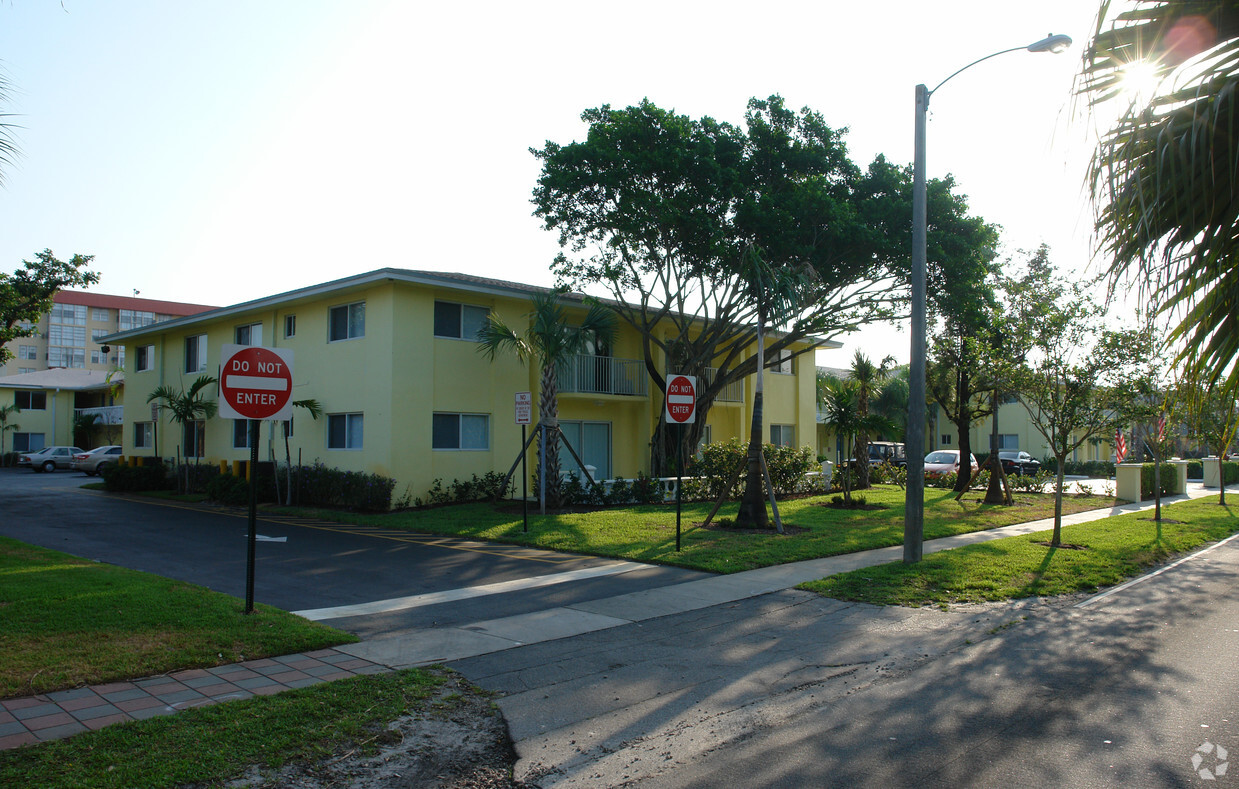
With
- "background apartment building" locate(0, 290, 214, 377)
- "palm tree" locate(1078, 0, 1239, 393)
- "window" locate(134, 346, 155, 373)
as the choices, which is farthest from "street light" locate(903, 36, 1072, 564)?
"background apartment building" locate(0, 290, 214, 377)

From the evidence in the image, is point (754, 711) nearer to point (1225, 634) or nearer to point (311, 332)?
point (1225, 634)

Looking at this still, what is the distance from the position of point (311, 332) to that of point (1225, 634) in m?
21.2

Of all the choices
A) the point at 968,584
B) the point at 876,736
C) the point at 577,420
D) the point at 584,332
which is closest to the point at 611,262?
the point at 584,332

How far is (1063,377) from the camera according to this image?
543 inches

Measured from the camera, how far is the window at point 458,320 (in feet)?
69.9

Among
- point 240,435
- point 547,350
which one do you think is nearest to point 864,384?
point 547,350

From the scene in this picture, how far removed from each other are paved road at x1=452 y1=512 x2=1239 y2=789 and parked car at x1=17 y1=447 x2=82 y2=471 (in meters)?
46.5

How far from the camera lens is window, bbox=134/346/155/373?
101 feet

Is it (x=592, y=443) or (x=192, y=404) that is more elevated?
(x=192, y=404)

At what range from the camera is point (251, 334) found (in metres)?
25.1

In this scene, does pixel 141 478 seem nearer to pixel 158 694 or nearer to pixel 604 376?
pixel 604 376

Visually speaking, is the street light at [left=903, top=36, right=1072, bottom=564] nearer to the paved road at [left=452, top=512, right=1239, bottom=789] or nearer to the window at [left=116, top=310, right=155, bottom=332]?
the paved road at [left=452, top=512, right=1239, bottom=789]

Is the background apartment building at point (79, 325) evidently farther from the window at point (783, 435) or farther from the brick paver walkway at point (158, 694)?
the brick paver walkway at point (158, 694)

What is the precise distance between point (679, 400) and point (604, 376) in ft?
38.0
